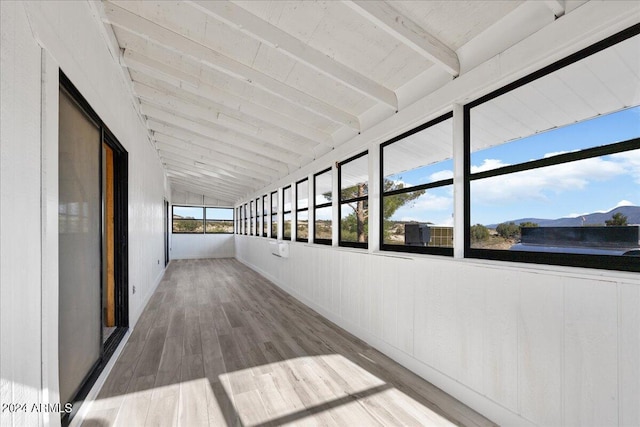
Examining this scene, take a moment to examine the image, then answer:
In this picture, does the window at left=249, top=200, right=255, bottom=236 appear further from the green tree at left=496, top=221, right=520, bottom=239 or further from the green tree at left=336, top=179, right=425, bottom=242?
the green tree at left=496, top=221, right=520, bottom=239

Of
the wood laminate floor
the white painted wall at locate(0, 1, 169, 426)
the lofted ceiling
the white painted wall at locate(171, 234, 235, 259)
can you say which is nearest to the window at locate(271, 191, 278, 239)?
the lofted ceiling

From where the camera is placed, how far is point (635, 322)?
124cm

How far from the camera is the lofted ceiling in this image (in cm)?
183

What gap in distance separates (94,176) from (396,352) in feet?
9.53

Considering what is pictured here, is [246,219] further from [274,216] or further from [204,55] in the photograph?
[204,55]

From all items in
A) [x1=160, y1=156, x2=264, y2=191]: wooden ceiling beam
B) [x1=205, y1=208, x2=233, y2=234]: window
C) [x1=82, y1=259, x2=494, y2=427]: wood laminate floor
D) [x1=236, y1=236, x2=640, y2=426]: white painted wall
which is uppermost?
[x1=160, y1=156, x2=264, y2=191]: wooden ceiling beam

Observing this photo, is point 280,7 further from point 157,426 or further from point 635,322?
point 157,426

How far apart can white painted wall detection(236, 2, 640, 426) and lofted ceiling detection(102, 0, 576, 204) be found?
197mm

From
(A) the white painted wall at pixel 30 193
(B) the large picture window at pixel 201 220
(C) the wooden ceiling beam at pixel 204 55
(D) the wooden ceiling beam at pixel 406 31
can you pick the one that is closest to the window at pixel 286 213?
(C) the wooden ceiling beam at pixel 204 55

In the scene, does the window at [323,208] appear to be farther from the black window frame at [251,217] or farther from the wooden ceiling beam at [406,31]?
the black window frame at [251,217]

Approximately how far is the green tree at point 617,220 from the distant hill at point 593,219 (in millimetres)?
10

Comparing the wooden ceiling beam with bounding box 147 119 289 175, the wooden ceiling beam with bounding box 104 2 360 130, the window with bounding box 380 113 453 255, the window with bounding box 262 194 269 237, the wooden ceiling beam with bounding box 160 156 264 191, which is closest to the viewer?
the wooden ceiling beam with bounding box 104 2 360 130

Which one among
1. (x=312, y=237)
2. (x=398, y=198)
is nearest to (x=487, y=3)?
(x=398, y=198)

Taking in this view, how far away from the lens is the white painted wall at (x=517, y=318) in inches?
51.6
